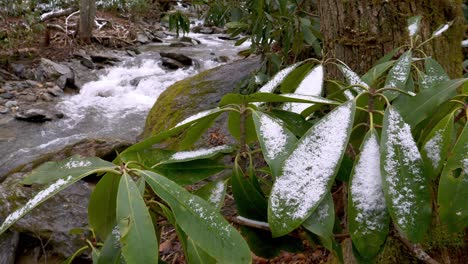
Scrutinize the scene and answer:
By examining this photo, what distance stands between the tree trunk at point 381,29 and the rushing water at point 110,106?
3829 mm

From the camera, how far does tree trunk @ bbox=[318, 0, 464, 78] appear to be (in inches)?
40.0

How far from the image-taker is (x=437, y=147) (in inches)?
23.3

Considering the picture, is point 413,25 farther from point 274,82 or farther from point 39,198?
point 39,198

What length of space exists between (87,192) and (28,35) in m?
6.34

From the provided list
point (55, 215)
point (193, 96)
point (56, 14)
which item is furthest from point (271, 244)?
point (56, 14)

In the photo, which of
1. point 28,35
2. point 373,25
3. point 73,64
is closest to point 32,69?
point 73,64

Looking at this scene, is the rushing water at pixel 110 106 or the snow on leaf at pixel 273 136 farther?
the rushing water at pixel 110 106

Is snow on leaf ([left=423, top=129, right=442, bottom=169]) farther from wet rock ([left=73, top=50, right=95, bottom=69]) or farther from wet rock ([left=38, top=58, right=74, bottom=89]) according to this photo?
wet rock ([left=73, top=50, right=95, bottom=69])

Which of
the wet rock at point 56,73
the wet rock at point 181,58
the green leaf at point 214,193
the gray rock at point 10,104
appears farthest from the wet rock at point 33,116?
the green leaf at point 214,193

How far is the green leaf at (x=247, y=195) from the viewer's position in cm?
68

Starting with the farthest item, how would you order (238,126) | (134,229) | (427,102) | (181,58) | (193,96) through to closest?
(181,58) → (193,96) → (238,126) → (427,102) → (134,229)

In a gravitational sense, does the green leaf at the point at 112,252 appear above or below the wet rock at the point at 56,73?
above

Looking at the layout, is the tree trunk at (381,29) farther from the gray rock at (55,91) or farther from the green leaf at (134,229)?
the gray rock at (55,91)

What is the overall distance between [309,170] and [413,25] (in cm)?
56
